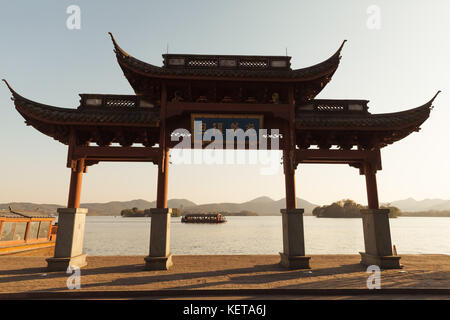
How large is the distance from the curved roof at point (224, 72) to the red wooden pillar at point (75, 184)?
4256 mm

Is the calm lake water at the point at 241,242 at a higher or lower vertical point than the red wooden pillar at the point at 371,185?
lower

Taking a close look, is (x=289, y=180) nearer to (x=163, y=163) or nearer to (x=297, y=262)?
(x=297, y=262)

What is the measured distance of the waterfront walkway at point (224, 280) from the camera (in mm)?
6699

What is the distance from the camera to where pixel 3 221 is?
15062mm

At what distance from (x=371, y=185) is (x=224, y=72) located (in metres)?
7.87

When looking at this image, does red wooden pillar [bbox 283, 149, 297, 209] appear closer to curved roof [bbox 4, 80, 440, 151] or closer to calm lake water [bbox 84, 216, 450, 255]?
curved roof [bbox 4, 80, 440, 151]

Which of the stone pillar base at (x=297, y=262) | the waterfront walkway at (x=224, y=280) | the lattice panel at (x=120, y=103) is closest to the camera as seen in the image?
the waterfront walkway at (x=224, y=280)

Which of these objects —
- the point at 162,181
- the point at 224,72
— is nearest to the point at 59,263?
the point at 162,181

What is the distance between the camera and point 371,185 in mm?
10766

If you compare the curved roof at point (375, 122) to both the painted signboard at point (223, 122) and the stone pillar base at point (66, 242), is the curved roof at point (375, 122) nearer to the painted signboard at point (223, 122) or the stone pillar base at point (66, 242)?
the painted signboard at point (223, 122)

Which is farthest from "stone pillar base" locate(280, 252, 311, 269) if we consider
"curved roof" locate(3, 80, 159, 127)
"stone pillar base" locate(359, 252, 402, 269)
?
"curved roof" locate(3, 80, 159, 127)

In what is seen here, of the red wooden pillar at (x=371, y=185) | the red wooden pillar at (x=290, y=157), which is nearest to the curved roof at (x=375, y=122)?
the red wooden pillar at (x=290, y=157)

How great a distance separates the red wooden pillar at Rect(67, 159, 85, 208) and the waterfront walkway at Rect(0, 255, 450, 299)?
255cm

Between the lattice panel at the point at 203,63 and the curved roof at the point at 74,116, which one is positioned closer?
the curved roof at the point at 74,116
